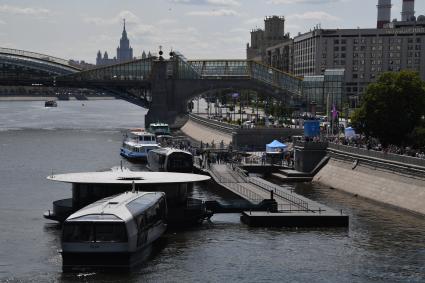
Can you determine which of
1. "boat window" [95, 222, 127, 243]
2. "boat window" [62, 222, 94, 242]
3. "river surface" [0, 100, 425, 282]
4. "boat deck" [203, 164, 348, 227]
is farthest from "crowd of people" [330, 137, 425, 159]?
"boat window" [62, 222, 94, 242]

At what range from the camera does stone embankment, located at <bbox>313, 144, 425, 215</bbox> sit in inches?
2621

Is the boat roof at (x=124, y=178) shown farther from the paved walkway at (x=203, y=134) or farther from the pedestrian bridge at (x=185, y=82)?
the pedestrian bridge at (x=185, y=82)

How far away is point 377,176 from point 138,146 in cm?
4413

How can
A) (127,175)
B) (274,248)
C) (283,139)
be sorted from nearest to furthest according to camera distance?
(274,248) → (127,175) → (283,139)

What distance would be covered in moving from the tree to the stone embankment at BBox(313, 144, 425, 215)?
5.41 m

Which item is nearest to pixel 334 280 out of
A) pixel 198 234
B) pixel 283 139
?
pixel 198 234

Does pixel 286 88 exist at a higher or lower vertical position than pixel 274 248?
higher

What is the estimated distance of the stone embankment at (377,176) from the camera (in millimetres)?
66562

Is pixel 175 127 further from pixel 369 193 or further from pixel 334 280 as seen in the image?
pixel 334 280

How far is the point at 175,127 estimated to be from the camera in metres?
180

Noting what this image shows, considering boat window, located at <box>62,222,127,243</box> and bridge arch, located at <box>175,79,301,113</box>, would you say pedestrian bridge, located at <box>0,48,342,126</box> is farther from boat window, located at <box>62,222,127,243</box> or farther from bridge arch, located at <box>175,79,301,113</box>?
boat window, located at <box>62,222,127,243</box>

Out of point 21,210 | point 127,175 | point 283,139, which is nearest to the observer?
point 127,175

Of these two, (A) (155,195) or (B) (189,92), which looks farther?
(B) (189,92)

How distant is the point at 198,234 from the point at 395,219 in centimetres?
1563
